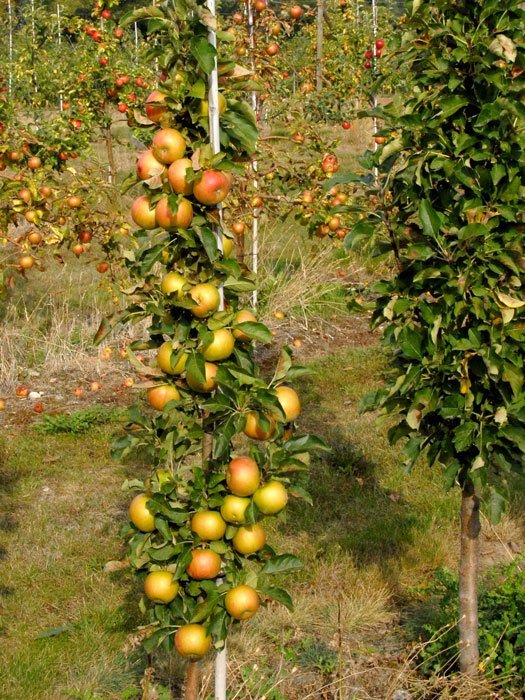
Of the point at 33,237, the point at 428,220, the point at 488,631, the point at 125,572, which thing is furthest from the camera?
the point at 33,237

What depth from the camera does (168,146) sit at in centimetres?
206

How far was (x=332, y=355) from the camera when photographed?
22.5ft

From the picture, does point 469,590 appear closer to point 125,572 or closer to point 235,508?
point 235,508

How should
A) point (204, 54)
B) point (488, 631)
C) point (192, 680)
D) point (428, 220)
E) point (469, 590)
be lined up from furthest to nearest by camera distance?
1. point (488, 631)
2. point (469, 590)
3. point (428, 220)
4. point (192, 680)
5. point (204, 54)

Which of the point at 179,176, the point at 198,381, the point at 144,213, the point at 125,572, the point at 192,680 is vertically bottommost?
the point at 125,572

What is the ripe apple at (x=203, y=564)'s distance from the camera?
212cm

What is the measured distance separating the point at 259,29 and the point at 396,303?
501 cm

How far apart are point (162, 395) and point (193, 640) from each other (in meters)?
0.63

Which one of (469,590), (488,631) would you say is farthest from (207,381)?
(488,631)

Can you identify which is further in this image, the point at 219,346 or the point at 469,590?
the point at 469,590

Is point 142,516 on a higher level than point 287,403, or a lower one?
lower

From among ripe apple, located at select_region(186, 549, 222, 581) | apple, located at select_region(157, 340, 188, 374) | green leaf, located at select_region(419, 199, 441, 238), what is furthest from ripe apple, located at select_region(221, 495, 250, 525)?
green leaf, located at select_region(419, 199, 441, 238)

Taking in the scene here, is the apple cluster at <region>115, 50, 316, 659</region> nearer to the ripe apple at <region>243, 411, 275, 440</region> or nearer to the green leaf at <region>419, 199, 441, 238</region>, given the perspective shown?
the ripe apple at <region>243, 411, 275, 440</region>

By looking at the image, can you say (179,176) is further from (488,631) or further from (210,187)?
(488,631)
